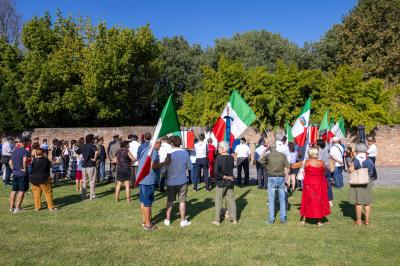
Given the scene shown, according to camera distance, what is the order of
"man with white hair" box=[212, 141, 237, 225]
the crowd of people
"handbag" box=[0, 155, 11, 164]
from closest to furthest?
the crowd of people
"man with white hair" box=[212, 141, 237, 225]
"handbag" box=[0, 155, 11, 164]

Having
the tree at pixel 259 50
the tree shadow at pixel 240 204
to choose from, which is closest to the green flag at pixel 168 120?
the tree shadow at pixel 240 204

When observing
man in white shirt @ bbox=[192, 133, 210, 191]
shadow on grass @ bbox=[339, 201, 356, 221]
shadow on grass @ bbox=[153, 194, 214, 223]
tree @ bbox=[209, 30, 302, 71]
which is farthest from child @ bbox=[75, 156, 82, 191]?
tree @ bbox=[209, 30, 302, 71]

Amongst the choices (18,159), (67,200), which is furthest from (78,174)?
(18,159)

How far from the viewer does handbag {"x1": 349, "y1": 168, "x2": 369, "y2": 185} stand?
29.1 ft

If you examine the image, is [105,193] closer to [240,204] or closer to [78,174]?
[78,174]

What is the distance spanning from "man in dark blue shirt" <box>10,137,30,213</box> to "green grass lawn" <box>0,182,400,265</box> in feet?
1.22

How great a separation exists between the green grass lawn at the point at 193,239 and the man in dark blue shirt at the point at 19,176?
1.22 feet

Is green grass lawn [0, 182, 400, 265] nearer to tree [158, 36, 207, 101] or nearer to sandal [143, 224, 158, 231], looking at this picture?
sandal [143, 224, 158, 231]

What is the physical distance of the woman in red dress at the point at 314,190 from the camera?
8.80m

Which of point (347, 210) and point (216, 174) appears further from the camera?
point (347, 210)

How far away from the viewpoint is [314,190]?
878cm

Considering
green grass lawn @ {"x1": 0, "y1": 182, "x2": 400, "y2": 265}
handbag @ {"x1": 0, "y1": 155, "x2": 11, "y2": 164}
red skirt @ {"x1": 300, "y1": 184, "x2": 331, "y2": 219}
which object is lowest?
green grass lawn @ {"x1": 0, "y1": 182, "x2": 400, "y2": 265}

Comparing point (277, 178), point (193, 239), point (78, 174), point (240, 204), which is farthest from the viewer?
point (78, 174)

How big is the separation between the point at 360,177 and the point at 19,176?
8538mm
